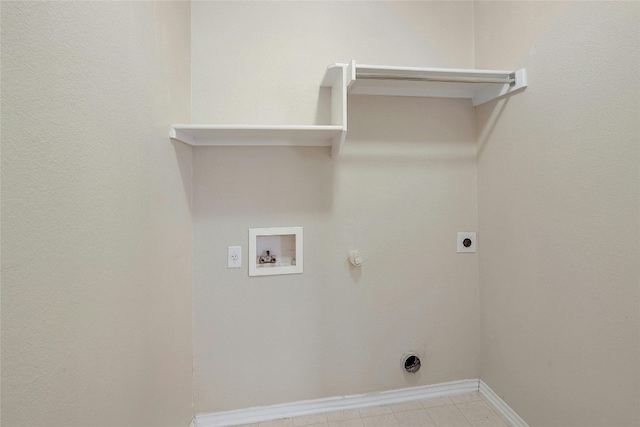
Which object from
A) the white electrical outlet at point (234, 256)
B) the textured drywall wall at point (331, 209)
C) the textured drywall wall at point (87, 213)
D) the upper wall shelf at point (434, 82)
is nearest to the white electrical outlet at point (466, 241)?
the textured drywall wall at point (331, 209)

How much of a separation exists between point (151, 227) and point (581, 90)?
1731 millimetres

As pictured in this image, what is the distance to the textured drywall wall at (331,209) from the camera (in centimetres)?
151

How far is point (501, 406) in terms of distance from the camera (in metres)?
1.55

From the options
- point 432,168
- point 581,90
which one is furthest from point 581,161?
point 432,168

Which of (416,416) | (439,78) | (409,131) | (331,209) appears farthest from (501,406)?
(439,78)

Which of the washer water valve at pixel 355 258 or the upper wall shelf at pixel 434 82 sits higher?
the upper wall shelf at pixel 434 82

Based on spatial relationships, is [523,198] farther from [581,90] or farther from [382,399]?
[382,399]

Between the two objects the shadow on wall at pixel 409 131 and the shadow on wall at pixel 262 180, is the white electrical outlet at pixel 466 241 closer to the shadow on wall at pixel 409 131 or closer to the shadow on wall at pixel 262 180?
the shadow on wall at pixel 409 131

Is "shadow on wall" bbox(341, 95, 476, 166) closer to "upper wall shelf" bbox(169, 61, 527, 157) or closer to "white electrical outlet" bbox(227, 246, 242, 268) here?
"upper wall shelf" bbox(169, 61, 527, 157)

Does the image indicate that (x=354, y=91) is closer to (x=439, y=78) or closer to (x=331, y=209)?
(x=439, y=78)

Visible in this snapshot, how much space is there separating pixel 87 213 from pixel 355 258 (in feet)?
3.88

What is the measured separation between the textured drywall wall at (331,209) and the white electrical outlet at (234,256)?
32 mm

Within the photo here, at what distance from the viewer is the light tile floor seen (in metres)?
1.51

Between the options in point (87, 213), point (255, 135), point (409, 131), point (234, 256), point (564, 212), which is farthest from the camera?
point (409, 131)
